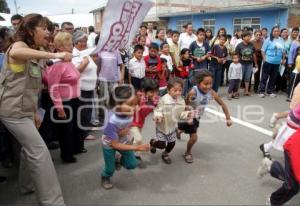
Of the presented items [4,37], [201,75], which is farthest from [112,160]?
[4,37]

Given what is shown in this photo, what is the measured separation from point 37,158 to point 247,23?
2158 centimetres

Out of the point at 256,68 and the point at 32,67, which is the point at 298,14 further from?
the point at 32,67

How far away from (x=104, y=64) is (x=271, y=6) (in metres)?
16.2

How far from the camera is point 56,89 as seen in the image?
11.4 ft

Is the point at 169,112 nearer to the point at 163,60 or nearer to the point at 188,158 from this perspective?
the point at 188,158

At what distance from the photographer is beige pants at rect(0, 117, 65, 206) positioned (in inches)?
106

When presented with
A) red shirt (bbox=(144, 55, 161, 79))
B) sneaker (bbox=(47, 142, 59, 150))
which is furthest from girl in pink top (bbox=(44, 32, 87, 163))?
red shirt (bbox=(144, 55, 161, 79))

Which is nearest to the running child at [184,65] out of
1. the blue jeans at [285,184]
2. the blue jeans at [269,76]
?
the blue jeans at [269,76]

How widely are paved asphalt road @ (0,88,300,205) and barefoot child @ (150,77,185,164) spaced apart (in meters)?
0.34

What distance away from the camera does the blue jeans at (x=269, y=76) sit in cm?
794

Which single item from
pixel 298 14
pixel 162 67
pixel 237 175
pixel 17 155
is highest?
pixel 298 14

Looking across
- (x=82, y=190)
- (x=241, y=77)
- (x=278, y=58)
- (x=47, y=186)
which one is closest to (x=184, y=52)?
(x=241, y=77)

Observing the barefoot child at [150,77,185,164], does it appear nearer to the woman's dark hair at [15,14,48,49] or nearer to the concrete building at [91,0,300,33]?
the woman's dark hair at [15,14,48,49]

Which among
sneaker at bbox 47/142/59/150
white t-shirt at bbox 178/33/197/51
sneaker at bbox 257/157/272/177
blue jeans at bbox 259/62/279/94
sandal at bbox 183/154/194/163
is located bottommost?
sandal at bbox 183/154/194/163
